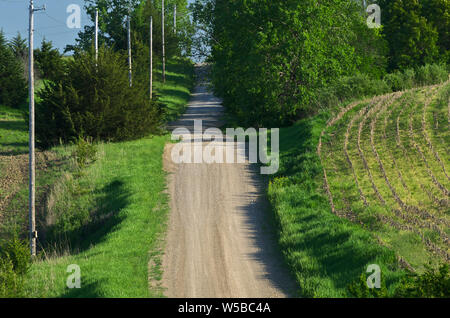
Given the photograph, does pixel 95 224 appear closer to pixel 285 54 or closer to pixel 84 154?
pixel 84 154

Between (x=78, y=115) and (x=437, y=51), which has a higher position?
(x=437, y=51)

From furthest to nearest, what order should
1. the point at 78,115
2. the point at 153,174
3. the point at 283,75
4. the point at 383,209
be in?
the point at 283,75 < the point at 78,115 < the point at 153,174 < the point at 383,209

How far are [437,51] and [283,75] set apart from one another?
21.6 m

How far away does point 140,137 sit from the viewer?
100ft

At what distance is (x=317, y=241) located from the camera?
50.2 ft

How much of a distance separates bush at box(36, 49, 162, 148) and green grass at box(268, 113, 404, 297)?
10.4 meters

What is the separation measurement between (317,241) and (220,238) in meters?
2.80

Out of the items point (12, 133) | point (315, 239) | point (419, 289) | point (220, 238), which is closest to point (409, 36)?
point (12, 133)

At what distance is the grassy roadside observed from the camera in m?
13.4

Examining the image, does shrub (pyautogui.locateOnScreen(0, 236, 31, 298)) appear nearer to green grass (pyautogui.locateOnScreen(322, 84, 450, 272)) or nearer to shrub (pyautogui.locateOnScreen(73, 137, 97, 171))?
shrub (pyautogui.locateOnScreen(73, 137, 97, 171))

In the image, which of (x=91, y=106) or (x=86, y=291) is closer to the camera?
(x=86, y=291)

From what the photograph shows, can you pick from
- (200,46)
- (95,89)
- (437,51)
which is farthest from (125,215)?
(437,51)
